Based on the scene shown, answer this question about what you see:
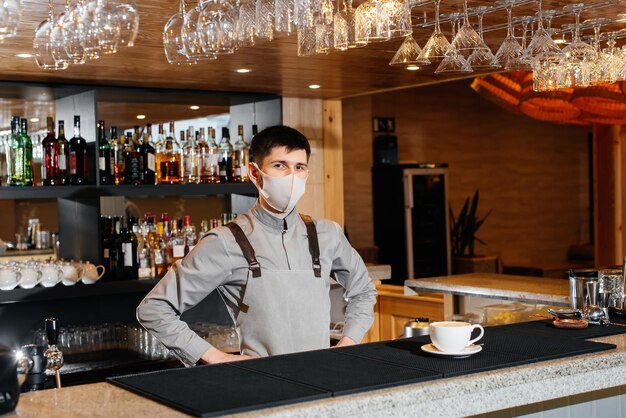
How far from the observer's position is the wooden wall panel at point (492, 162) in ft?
35.3

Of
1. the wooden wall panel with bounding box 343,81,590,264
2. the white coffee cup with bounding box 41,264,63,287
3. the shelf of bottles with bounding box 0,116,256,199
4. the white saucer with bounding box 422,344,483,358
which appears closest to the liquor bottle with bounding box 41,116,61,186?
the shelf of bottles with bounding box 0,116,256,199

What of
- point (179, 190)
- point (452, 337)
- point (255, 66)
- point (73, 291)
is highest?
point (255, 66)

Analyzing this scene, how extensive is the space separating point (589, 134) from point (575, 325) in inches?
430

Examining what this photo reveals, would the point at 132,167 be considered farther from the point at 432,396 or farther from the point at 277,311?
the point at 432,396

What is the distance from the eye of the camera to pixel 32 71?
4496 millimetres

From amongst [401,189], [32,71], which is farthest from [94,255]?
[401,189]

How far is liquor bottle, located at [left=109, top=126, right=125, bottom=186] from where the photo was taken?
519cm

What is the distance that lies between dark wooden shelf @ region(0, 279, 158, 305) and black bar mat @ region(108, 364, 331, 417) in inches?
94.4

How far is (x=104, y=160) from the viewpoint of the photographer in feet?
16.7

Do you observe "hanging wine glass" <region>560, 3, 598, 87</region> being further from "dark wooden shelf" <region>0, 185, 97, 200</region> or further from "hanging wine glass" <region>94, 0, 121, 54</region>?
"dark wooden shelf" <region>0, 185, 97, 200</region>

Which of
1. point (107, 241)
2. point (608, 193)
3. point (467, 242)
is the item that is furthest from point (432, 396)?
point (467, 242)

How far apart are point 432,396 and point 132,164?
3320 mm

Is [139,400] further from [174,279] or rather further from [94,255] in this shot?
[94,255]

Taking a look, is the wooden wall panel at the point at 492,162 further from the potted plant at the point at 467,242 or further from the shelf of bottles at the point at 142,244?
the shelf of bottles at the point at 142,244
